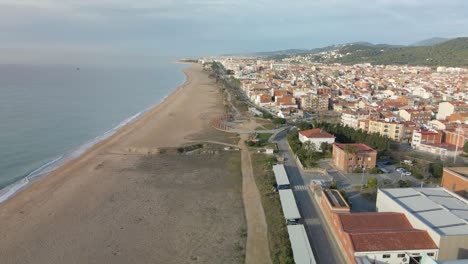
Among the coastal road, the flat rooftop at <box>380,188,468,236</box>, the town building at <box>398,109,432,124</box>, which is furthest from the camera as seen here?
the town building at <box>398,109,432,124</box>

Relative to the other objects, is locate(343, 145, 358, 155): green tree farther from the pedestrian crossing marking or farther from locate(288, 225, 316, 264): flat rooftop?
locate(288, 225, 316, 264): flat rooftop

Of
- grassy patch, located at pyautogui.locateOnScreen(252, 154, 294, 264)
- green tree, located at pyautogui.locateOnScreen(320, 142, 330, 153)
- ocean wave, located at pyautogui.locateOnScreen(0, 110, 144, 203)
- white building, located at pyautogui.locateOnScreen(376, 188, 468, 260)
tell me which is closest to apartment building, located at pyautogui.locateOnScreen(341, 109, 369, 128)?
green tree, located at pyautogui.locateOnScreen(320, 142, 330, 153)

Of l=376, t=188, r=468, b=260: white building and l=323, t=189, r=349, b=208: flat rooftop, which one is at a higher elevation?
l=376, t=188, r=468, b=260: white building

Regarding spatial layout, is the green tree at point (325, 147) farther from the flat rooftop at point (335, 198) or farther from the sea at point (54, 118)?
the sea at point (54, 118)

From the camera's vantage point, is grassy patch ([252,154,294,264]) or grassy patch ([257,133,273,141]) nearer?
grassy patch ([252,154,294,264])

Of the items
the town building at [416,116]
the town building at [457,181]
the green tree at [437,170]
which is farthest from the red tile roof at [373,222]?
the town building at [416,116]

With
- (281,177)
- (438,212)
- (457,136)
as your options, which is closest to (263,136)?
(281,177)

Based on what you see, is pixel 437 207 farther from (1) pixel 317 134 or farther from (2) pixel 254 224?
(1) pixel 317 134

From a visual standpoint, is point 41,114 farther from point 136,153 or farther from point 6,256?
point 6,256
